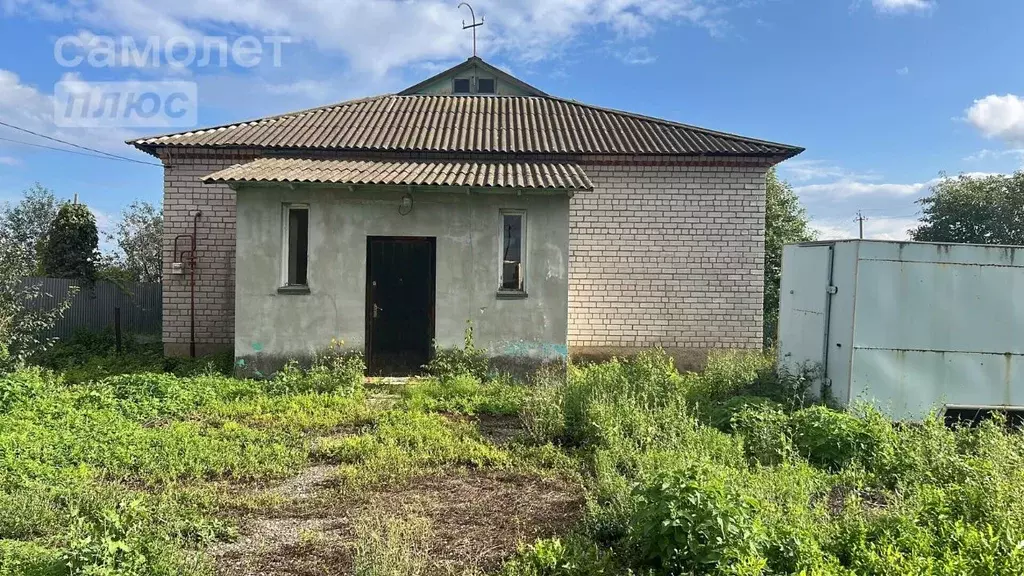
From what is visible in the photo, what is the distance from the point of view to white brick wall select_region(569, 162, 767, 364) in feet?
33.9

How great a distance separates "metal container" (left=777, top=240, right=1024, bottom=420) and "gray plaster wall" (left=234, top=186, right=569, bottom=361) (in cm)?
385

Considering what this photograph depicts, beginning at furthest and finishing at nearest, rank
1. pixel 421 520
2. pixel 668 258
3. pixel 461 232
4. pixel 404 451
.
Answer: pixel 668 258 → pixel 461 232 → pixel 404 451 → pixel 421 520

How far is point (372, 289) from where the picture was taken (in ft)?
29.7

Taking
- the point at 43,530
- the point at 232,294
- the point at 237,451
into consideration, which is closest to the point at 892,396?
the point at 237,451

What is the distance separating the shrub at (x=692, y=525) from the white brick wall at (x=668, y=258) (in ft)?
22.6

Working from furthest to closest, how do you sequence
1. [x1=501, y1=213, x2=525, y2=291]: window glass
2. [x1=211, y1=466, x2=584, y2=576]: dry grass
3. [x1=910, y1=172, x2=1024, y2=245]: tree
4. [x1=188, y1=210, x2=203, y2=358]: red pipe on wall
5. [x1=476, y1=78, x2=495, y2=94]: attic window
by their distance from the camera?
[x1=910, y1=172, x2=1024, y2=245]: tree < [x1=476, y1=78, x2=495, y2=94]: attic window < [x1=188, y1=210, x2=203, y2=358]: red pipe on wall < [x1=501, y1=213, x2=525, y2=291]: window glass < [x1=211, y1=466, x2=584, y2=576]: dry grass

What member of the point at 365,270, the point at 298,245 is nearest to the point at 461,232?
the point at 365,270

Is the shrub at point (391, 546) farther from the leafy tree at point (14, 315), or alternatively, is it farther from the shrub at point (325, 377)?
the leafy tree at point (14, 315)

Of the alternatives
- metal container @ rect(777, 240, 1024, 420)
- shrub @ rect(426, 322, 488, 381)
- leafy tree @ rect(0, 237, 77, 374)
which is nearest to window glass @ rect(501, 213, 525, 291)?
shrub @ rect(426, 322, 488, 381)

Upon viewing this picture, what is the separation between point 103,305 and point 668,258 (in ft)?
39.3

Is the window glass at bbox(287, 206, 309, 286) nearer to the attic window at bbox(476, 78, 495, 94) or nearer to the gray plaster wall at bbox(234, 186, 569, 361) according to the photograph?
the gray plaster wall at bbox(234, 186, 569, 361)

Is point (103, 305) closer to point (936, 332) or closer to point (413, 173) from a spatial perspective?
point (413, 173)

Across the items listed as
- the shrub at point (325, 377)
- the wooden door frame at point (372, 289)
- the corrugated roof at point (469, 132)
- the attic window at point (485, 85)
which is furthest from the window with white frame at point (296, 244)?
the attic window at point (485, 85)

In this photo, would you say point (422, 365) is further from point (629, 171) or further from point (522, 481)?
point (629, 171)
